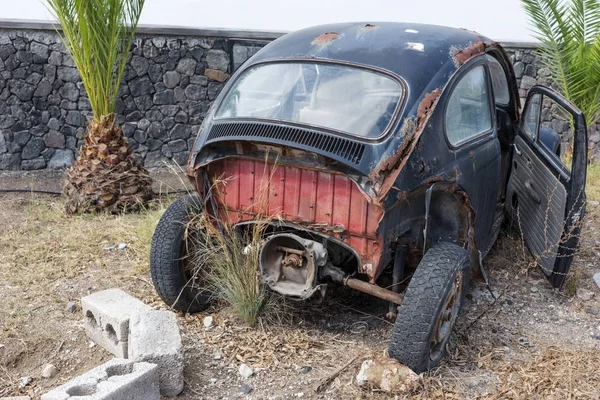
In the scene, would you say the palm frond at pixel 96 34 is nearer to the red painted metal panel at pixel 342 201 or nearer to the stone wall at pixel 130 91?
the stone wall at pixel 130 91

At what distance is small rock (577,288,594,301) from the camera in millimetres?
4895

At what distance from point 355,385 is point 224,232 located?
1.34 meters

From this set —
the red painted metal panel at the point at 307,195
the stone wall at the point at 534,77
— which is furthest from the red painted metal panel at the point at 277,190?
the stone wall at the point at 534,77

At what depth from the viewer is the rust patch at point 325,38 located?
4316 mm

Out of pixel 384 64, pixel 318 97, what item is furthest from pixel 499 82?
pixel 318 97

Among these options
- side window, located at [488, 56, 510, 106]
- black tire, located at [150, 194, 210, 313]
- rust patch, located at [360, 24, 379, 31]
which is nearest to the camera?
black tire, located at [150, 194, 210, 313]

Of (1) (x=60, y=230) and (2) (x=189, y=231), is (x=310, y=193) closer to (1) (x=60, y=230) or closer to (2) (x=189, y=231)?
(2) (x=189, y=231)

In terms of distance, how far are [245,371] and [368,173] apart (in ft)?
4.42

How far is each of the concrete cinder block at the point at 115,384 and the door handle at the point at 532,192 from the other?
3134 millimetres

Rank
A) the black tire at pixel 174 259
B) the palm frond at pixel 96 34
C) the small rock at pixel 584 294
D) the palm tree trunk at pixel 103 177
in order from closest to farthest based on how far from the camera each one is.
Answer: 1. the black tire at pixel 174 259
2. the small rock at pixel 584 294
3. the palm frond at pixel 96 34
4. the palm tree trunk at pixel 103 177

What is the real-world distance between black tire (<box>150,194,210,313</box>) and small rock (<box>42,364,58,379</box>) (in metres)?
0.80

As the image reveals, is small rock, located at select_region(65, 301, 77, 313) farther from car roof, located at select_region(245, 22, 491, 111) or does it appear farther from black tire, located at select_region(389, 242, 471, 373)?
black tire, located at select_region(389, 242, 471, 373)

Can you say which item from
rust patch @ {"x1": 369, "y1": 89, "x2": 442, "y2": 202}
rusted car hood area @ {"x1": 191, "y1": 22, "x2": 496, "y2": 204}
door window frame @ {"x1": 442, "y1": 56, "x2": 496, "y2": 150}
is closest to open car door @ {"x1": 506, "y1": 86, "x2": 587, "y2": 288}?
door window frame @ {"x1": 442, "y1": 56, "x2": 496, "y2": 150}

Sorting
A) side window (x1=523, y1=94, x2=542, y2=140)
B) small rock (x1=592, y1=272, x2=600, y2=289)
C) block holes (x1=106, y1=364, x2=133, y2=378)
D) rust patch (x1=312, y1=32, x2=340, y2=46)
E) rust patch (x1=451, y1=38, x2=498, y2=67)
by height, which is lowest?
small rock (x1=592, y1=272, x2=600, y2=289)
